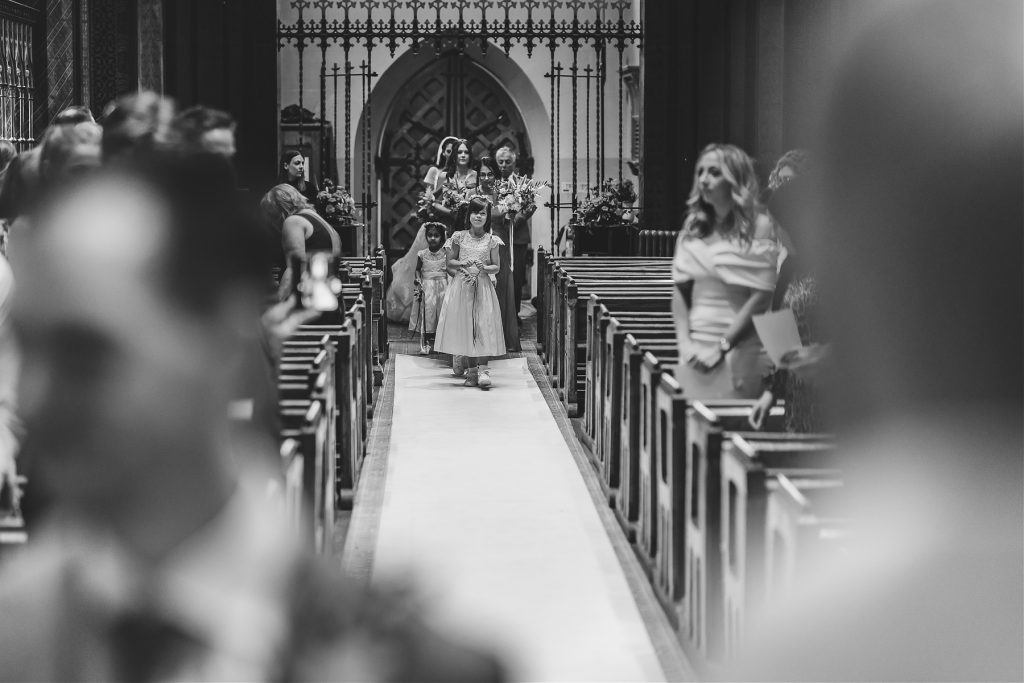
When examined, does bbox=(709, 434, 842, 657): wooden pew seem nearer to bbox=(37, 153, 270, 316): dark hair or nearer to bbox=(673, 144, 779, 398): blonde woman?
bbox=(673, 144, 779, 398): blonde woman

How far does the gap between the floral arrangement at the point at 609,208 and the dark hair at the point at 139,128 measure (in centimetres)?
1350

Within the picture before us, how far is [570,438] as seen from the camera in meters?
8.93

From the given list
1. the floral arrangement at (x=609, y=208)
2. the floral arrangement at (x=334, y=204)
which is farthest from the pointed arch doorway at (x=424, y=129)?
the floral arrangement at (x=334, y=204)

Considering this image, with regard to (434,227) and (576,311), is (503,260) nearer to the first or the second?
A: (434,227)

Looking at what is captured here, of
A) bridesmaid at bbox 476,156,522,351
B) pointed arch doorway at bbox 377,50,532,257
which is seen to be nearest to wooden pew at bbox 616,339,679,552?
bridesmaid at bbox 476,156,522,351

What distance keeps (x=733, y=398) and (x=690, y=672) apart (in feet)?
4.83

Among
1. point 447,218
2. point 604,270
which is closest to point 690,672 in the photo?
point 604,270

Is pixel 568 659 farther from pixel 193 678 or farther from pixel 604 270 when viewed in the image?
pixel 604 270

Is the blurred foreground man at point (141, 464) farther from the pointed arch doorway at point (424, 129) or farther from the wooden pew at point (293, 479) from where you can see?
the pointed arch doorway at point (424, 129)

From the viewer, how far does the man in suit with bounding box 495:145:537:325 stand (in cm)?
1405

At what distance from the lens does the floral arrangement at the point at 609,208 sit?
1521 cm

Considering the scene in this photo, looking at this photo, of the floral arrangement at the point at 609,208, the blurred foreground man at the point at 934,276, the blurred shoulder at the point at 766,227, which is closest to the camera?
the blurred foreground man at the point at 934,276

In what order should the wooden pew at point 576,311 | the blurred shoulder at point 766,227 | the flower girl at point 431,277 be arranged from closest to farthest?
1. the blurred shoulder at point 766,227
2. the wooden pew at point 576,311
3. the flower girl at point 431,277

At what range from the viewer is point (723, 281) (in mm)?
5543
